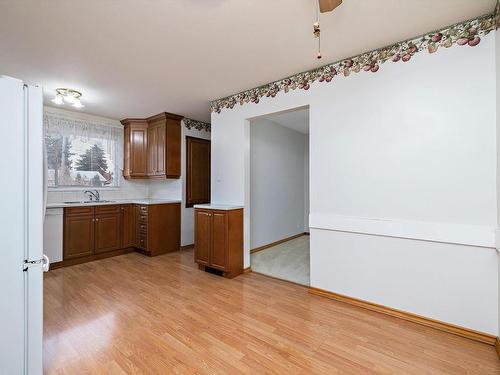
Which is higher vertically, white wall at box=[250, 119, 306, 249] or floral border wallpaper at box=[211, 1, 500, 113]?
floral border wallpaper at box=[211, 1, 500, 113]

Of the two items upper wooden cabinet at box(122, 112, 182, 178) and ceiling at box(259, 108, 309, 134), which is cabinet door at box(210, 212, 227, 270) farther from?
ceiling at box(259, 108, 309, 134)

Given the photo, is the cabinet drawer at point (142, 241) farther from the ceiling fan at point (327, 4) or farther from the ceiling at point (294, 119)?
the ceiling fan at point (327, 4)

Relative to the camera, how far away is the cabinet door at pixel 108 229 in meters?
3.88

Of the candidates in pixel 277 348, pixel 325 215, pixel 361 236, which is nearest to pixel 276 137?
pixel 325 215

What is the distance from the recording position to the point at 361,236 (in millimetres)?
2354

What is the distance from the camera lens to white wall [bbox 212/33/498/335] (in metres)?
1.83

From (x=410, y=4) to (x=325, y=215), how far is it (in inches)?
73.7

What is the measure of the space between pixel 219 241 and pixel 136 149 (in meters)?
2.68

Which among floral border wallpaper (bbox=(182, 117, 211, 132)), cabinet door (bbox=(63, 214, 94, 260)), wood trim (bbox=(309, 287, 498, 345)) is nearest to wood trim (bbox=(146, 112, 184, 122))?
floral border wallpaper (bbox=(182, 117, 211, 132))

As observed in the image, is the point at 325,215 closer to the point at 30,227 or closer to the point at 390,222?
the point at 390,222

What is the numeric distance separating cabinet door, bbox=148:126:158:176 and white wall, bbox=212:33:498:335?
277cm

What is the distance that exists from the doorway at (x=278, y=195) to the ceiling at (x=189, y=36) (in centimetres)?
130

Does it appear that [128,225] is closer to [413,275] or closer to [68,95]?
[68,95]

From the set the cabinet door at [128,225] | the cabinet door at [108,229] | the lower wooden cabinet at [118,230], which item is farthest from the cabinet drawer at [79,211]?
the cabinet door at [128,225]
